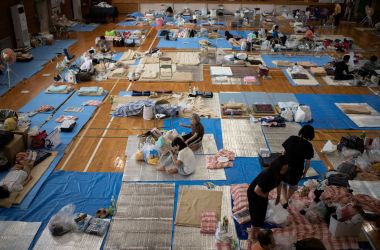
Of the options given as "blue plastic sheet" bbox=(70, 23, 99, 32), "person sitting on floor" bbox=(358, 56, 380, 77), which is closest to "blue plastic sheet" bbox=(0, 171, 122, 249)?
"person sitting on floor" bbox=(358, 56, 380, 77)

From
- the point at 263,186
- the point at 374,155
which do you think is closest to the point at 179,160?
the point at 263,186

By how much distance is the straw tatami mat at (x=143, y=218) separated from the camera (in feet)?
19.2

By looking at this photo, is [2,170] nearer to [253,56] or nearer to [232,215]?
[232,215]

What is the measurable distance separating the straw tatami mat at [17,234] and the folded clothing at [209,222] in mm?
2939

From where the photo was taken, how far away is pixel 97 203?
675cm

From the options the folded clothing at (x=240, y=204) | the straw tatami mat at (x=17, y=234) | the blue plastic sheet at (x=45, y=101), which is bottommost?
the straw tatami mat at (x=17, y=234)

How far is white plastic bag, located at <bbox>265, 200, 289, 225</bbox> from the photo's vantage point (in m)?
6.16

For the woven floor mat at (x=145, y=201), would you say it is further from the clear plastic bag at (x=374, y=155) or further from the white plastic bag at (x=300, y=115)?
the clear plastic bag at (x=374, y=155)

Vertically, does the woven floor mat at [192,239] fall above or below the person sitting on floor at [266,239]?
below

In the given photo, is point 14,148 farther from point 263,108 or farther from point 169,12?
point 169,12

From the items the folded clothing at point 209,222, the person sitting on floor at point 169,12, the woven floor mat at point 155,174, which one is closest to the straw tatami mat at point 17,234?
the woven floor mat at point 155,174

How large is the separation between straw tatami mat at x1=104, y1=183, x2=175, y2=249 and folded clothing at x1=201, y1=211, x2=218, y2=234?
1.95ft

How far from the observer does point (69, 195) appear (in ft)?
22.9

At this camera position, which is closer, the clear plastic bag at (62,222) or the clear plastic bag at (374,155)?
the clear plastic bag at (62,222)
